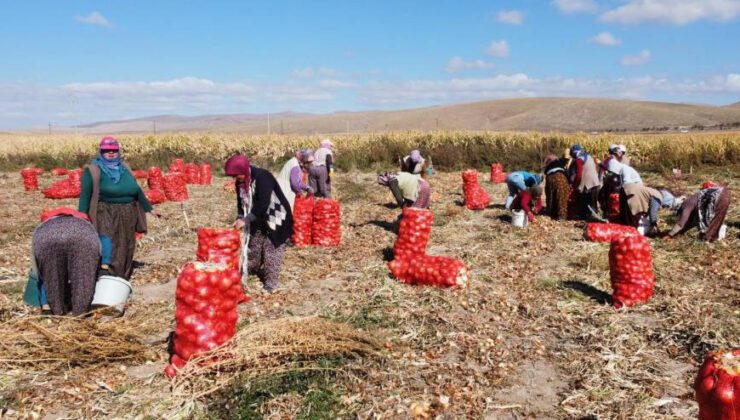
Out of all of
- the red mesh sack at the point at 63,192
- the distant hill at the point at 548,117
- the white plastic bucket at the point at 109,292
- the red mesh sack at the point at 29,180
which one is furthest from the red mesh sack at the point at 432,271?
the distant hill at the point at 548,117

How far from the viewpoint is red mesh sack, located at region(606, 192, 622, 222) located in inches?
364

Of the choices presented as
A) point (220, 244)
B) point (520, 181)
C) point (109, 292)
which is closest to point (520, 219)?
point (520, 181)

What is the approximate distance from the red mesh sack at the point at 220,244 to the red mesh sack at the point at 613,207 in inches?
257

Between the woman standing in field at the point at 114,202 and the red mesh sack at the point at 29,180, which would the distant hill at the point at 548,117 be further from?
the woman standing in field at the point at 114,202

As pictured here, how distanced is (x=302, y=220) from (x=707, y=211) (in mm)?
6067

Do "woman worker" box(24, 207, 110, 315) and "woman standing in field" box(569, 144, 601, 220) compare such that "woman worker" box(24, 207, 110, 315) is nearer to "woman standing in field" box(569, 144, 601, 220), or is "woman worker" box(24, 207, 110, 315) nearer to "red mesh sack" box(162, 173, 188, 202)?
"woman standing in field" box(569, 144, 601, 220)

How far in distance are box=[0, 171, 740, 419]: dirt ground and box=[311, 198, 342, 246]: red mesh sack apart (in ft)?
0.77

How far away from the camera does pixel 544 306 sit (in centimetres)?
574

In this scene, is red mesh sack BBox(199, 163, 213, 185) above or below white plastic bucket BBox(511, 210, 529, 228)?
above

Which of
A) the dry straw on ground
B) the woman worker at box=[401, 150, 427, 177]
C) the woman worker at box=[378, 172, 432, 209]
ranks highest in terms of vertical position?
the woman worker at box=[401, 150, 427, 177]

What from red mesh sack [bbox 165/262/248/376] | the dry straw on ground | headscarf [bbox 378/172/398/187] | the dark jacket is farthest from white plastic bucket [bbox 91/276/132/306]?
headscarf [bbox 378/172/398/187]

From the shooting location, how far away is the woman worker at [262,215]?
5.80 meters

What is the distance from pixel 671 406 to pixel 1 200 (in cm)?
1623

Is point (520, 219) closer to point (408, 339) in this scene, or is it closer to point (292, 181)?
point (292, 181)
